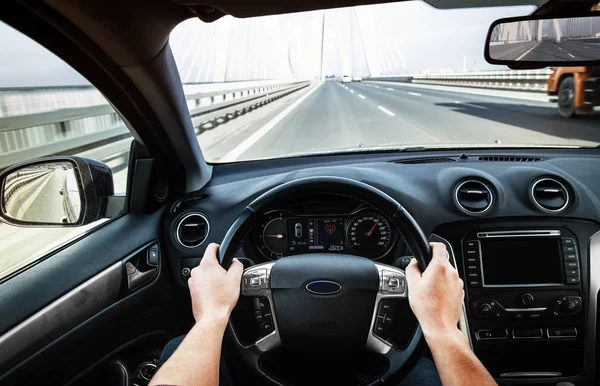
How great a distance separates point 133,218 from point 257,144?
373cm

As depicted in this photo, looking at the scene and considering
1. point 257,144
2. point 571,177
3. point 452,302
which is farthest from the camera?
point 257,144

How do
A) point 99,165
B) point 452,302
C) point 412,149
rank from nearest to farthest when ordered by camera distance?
point 452,302 → point 99,165 → point 412,149

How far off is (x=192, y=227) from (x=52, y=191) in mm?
793

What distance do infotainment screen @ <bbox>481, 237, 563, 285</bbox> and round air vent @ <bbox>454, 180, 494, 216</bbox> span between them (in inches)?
7.9

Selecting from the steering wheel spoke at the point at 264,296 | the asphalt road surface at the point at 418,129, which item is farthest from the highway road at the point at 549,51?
the asphalt road surface at the point at 418,129

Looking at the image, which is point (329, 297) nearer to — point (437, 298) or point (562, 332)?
point (437, 298)

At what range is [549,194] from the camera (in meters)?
3.14

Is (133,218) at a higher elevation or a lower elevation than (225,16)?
lower

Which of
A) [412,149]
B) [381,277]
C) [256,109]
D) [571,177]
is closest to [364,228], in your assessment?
[381,277]

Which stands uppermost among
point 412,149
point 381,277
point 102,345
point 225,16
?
point 225,16

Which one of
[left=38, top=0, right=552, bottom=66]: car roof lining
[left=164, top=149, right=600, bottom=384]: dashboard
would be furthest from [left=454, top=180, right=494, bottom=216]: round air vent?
[left=38, top=0, right=552, bottom=66]: car roof lining

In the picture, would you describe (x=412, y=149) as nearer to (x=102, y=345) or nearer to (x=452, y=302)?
(x=452, y=302)

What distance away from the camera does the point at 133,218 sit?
297 centimetres

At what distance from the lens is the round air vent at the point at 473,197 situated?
3.05 metres
